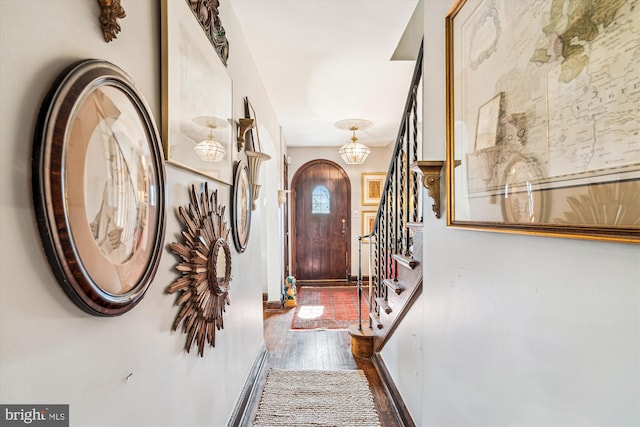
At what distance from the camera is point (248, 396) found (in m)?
1.97

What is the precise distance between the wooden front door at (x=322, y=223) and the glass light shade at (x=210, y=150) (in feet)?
13.5

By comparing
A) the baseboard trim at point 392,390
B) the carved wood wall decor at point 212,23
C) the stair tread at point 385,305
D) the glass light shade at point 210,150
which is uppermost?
the carved wood wall decor at point 212,23

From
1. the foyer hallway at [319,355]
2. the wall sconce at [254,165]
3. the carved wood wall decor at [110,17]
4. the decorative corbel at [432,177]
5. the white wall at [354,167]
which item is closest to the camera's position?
the carved wood wall decor at [110,17]

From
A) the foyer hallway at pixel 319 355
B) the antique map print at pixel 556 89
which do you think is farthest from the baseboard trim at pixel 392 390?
the antique map print at pixel 556 89

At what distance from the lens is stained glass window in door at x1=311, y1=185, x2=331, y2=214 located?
570 centimetres

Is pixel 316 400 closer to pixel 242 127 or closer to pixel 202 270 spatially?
pixel 202 270

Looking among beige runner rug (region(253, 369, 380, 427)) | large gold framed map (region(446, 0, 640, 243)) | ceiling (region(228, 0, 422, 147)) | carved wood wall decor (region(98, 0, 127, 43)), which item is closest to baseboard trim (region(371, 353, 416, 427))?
beige runner rug (region(253, 369, 380, 427))

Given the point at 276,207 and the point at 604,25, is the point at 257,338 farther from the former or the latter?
the point at 604,25

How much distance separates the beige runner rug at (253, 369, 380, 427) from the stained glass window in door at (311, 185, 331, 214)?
11.5ft

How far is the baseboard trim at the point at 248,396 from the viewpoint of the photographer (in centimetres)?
176

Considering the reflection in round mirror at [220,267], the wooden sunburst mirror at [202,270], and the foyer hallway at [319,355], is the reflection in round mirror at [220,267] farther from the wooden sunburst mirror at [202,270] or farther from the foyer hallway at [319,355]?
the foyer hallway at [319,355]

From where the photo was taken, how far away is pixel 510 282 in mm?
842

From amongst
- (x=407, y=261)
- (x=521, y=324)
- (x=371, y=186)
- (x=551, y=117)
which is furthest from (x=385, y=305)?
(x=371, y=186)

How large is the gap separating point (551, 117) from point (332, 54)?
203 centimetres
